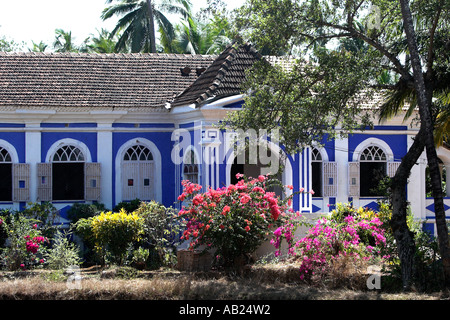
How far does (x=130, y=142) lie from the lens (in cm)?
1748

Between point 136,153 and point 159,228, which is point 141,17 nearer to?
point 136,153

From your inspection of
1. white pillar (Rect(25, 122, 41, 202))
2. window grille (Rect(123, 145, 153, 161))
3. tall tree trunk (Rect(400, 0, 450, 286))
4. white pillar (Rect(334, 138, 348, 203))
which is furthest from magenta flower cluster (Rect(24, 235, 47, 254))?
white pillar (Rect(334, 138, 348, 203))

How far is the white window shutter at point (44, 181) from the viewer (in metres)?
16.9

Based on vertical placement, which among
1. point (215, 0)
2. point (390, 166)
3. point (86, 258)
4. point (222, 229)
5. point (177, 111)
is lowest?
point (86, 258)

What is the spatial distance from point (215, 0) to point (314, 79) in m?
2.36

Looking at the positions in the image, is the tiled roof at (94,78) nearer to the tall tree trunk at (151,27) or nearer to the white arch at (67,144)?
the white arch at (67,144)

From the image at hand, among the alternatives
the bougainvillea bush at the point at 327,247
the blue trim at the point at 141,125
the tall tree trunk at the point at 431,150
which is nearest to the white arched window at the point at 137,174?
the blue trim at the point at 141,125

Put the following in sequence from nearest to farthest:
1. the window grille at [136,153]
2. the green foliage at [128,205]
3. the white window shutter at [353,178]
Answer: the green foliage at [128,205], the window grille at [136,153], the white window shutter at [353,178]

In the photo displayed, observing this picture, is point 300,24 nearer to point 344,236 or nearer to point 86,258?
point 344,236

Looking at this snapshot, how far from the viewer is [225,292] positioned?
31.1 ft

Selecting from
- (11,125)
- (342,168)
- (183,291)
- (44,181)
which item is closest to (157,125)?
(44,181)

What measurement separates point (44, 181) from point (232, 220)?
23.7ft

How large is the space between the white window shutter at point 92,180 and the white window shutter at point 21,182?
1445 mm
